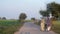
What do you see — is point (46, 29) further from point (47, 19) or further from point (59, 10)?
point (59, 10)

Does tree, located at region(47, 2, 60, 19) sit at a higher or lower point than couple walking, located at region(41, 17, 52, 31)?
lower

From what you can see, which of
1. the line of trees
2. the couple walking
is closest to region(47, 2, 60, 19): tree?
the line of trees

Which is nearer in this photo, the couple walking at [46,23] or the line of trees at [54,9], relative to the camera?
the couple walking at [46,23]

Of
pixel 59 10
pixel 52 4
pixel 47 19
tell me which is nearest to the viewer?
pixel 47 19

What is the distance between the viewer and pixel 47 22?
65.6 feet

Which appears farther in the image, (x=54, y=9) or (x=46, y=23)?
(x=54, y=9)

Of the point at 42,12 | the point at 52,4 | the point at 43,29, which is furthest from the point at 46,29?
the point at 42,12

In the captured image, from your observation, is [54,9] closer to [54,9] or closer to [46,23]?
[54,9]

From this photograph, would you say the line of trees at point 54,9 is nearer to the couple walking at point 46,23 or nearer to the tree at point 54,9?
the tree at point 54,9

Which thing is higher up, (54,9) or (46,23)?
(46,23)

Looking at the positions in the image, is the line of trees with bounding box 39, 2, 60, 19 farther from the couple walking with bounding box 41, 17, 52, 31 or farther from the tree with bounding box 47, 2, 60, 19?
the couple walking with bounding box 41, 17, 52, 31

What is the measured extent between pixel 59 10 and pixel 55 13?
10.6 feet

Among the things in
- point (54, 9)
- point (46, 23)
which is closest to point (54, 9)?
point (54, 9)

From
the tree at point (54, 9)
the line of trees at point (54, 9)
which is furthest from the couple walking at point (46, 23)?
the tree at point (54, 9)
